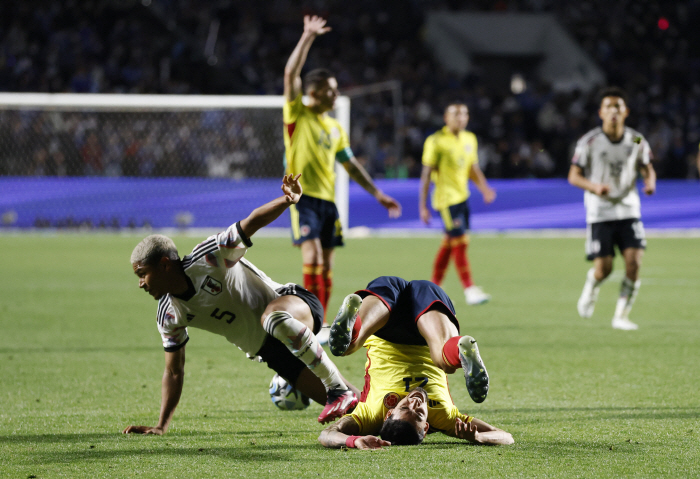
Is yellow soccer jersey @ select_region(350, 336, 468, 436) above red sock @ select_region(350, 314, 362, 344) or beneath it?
beneath

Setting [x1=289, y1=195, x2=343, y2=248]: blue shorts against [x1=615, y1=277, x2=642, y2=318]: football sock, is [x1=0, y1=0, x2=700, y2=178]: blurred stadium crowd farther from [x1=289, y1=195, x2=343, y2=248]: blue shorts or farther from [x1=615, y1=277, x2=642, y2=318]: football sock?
[x1=615, y1=277, x2=642, y2=318]: football sock

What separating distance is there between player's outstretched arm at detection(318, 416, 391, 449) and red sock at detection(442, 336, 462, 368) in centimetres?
50

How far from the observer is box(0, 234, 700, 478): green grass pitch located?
385 centimetres

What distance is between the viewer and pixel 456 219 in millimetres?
10656

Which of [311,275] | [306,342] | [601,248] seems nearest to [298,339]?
[306,342]

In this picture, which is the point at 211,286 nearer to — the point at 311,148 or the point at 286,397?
the point at 286,397

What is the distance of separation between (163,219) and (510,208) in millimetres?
7792

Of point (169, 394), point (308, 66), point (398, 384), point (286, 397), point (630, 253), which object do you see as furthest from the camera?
point (308, 66)

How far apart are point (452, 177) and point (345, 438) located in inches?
281

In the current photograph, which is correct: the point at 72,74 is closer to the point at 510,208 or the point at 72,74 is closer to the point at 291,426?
the point at 510,208

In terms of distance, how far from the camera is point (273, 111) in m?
20.3

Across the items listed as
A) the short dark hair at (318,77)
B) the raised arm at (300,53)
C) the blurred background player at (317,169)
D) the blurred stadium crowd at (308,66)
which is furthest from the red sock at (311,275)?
the blurred stadium crowd at (308,66)

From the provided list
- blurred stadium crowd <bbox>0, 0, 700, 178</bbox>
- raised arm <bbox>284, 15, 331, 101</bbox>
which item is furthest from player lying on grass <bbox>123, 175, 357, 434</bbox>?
blurred stadium crowd <bbox>0, 0, 700, 178</bbox>

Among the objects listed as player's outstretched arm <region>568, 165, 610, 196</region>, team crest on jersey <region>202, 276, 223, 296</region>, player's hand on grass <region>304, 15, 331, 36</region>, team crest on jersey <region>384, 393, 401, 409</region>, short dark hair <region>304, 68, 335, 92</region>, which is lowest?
team crest on jersey <region>384, 393, 401, 409</region>
